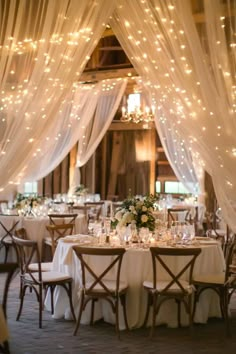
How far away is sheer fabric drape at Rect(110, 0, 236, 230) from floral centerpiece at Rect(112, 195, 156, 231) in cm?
130

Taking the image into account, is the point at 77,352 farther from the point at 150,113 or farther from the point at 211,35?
the point at 150,113

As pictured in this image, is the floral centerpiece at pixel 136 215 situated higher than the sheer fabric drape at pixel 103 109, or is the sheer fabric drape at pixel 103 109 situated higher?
the sheer fabric drape at pixel 103 109

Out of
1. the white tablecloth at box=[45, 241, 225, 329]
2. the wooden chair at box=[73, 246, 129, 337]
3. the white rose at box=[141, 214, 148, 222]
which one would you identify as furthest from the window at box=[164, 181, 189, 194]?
the wooden chair at box=[73, 246, 129, 337]

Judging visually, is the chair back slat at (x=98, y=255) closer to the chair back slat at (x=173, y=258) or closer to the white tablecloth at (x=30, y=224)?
the chair back slat at (x=173, y=258)

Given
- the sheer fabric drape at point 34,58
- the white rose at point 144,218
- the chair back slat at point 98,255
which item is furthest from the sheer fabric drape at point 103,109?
the chair back slat at point 98,255

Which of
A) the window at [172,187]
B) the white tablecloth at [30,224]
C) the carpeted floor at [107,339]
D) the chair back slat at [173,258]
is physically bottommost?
the carpeted floor at [107,339]

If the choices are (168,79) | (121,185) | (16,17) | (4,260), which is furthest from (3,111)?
(121,185)

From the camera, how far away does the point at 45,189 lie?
13461mm

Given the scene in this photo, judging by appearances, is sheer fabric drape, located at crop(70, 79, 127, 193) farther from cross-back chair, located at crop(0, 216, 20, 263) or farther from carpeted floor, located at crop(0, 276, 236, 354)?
carpeted floor, located at crop(0, 276, 236, 354)

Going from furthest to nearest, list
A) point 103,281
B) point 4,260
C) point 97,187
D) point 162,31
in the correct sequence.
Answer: point 97,187, point 4,260, point 103,281, point 162,31

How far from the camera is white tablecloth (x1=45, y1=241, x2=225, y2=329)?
550 cm

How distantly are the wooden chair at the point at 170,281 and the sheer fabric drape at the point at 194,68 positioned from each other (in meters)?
0.75

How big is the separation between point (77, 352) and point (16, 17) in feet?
10.7

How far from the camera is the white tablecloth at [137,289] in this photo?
5496 mm
